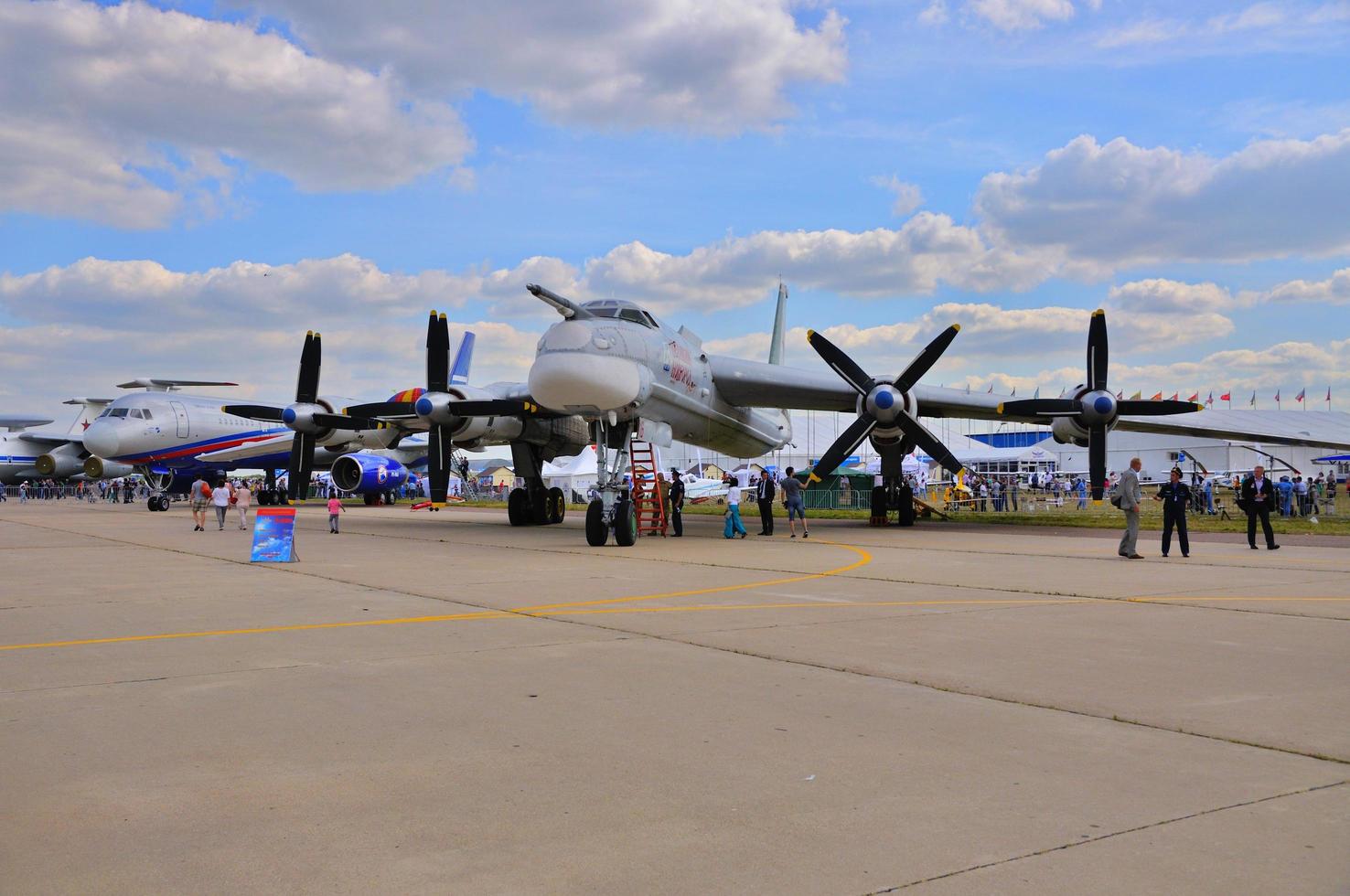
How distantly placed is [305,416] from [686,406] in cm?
1175

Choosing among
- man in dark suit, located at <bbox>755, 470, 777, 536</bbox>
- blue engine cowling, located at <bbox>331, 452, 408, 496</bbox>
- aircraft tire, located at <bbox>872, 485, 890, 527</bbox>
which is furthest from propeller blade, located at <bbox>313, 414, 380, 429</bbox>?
aircraft tire, located at <bbox>872, 485, 890, 527</bbox>

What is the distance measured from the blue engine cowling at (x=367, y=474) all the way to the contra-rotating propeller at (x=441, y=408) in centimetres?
1430

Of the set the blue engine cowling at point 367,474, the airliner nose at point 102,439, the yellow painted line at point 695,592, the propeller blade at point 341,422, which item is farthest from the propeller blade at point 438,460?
the airliner nose at point 102,439

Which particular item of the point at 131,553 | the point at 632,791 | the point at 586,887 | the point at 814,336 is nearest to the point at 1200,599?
the point at 632,791

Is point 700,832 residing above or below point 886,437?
below

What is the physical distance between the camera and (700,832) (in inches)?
139

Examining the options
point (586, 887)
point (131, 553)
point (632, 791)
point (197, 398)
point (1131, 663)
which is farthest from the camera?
point (197, 398)

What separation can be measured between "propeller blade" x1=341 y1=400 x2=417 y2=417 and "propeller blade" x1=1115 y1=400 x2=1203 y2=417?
51.8 ft

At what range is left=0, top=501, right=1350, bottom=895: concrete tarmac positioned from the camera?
3.24 meters

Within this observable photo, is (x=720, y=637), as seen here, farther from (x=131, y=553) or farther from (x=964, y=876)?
(x=131, y=553)

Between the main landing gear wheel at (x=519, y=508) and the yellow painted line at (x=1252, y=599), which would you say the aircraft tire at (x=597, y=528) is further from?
the yellow painted line at (x=1252, y=599)

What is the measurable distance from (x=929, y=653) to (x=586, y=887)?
14.4 ft

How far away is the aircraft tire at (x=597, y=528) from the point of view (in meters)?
17.5

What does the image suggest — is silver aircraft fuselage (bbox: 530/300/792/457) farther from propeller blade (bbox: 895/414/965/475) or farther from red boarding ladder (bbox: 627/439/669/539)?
propeller blade (bbox: 895/414/965/475)
